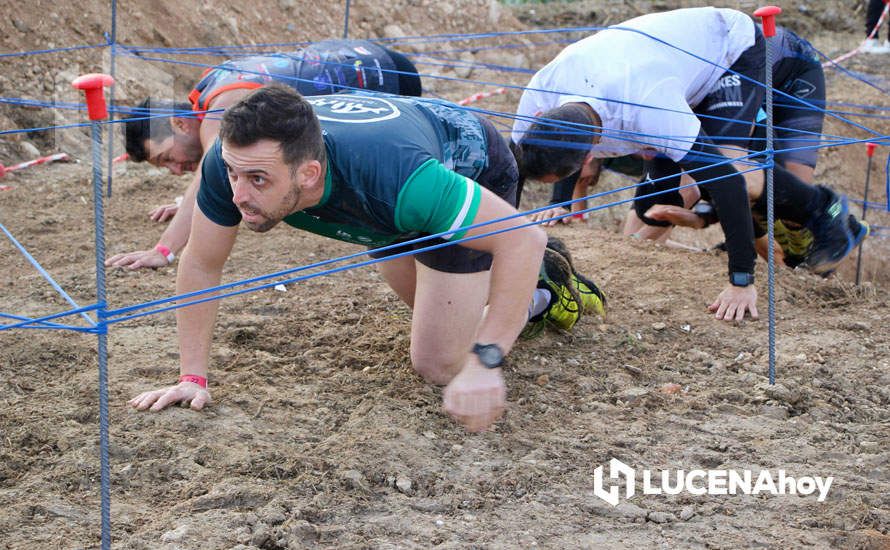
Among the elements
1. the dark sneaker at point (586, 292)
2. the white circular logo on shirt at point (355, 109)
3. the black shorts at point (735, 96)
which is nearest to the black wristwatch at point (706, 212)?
the black shorts at point (735, 96)

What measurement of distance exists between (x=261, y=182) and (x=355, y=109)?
483 mm

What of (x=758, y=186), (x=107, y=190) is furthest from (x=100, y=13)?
(x=758, y=186)

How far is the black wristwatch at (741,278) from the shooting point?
4.42 m

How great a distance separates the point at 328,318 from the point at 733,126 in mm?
2226

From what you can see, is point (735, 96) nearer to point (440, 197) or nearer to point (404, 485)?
point (440, 197)

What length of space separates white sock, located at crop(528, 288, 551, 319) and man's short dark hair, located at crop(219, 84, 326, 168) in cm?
156

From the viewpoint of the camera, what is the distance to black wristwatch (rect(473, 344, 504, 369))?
98.0 inches

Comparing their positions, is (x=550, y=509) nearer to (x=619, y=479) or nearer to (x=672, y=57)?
(x=619, y=479)

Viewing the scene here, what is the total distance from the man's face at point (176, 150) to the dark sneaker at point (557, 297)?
1734 mm

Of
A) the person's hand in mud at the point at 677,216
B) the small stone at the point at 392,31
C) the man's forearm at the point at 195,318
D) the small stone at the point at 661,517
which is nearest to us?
the small stone at the point at 661,517

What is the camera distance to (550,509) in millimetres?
2824

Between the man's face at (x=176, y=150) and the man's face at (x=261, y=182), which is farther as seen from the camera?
the man's face at (x=176, y=150)

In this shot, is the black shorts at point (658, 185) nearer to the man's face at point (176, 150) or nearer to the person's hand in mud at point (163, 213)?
the man's face at point (176, 150)

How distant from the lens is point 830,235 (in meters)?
5.18
